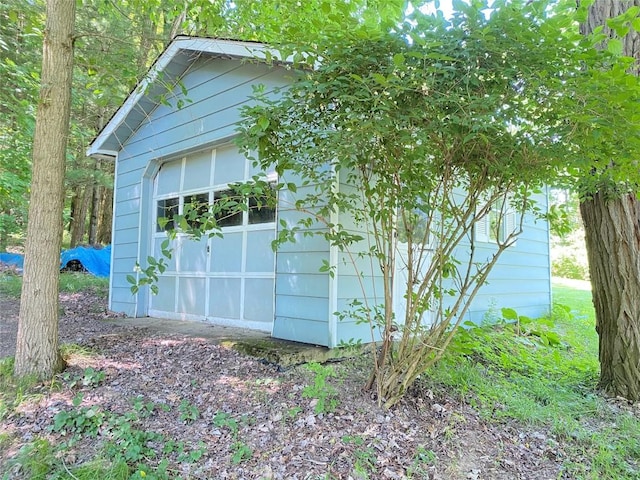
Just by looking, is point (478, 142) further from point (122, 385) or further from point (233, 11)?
point (233, 11)

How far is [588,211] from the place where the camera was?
352 cm

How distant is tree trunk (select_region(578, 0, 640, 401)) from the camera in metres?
3.32

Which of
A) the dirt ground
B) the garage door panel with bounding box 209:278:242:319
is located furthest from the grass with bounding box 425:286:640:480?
the garage door panel with bounding box 209:278:242:319

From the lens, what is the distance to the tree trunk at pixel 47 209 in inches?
132

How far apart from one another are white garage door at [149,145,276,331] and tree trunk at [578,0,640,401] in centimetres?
332

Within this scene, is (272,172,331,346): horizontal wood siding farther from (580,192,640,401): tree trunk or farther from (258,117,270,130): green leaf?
(580,192,640,401): tree trunk

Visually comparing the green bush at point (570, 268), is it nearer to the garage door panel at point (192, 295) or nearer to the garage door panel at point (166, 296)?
the garage door panel at point (192, 295)

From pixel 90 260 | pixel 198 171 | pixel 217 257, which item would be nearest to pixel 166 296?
pixel 217 257

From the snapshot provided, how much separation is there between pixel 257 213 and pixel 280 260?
0.91m

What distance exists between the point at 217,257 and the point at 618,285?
14.9 ft

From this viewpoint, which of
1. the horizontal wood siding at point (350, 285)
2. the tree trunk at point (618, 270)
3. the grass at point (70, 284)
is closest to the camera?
the tree trunk at point (618, 270)

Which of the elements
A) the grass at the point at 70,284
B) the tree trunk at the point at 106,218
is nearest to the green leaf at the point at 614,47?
the grass at the point at 70,284

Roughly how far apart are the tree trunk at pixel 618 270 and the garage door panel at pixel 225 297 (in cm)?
395

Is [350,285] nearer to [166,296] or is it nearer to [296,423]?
[296,423]
